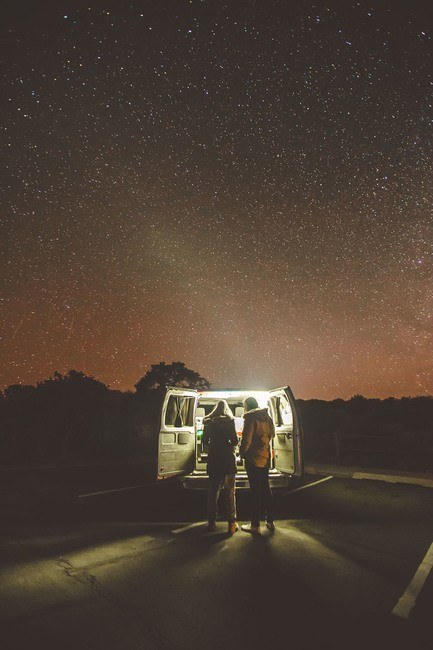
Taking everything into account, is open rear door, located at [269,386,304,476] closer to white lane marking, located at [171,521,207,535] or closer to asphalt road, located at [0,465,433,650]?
asphalt road, located at [0,465,433,650]

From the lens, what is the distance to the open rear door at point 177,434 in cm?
746

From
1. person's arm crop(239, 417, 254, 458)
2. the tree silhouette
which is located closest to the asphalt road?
person's arm crop(239, 417, 254, 458)

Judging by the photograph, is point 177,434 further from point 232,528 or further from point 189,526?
point 232,528

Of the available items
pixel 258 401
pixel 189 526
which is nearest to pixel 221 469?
pixel 189 526

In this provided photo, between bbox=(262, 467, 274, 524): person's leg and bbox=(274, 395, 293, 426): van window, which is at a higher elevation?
bbox=(274, 395, 293, 426): van window

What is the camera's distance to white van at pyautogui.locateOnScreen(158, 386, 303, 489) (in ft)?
23.3

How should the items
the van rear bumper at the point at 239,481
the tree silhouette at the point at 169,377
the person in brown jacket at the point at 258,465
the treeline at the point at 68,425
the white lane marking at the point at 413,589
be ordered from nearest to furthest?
1. the white lane marking at the point at 413,589
2. the person in brown jacket at the point at 258,465
3. the van rear bumper at the point at 239,481
4. the treeline at the point at 68,425
5. the tree silhouette at the point at 169,377

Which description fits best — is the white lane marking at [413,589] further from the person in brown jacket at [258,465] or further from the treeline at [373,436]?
the treeline at [373,436]

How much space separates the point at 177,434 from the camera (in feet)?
26.0

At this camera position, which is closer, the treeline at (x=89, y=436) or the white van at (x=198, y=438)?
the white van at (x=198, y=438)

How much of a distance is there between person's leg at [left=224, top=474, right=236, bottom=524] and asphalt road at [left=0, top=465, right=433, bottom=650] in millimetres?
237

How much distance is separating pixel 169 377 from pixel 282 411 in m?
37.8

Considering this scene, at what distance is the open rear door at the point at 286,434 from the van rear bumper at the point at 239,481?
0.22m

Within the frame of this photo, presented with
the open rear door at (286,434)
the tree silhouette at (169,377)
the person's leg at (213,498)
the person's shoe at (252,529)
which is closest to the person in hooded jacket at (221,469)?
the person's leg at (213,498)
